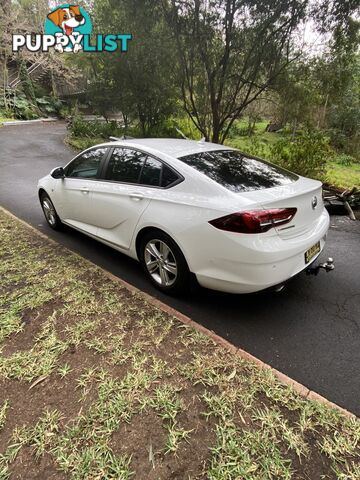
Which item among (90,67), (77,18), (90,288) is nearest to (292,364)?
Answer: (90,288)

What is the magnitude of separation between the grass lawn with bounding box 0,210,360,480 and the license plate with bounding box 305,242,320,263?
1.06m

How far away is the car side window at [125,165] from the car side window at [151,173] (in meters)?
0.07

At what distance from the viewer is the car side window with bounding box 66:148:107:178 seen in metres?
3.60

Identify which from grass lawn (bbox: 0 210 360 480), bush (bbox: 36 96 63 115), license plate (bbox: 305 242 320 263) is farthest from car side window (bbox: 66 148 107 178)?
bush (bbox: 36 96 63 115)

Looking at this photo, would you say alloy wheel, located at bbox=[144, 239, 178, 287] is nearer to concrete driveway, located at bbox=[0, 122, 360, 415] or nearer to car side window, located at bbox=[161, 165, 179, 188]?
concrete driveway, located at bbox=[0, 122, 360, 415]

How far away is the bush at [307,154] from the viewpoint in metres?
6.45

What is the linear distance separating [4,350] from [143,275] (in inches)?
60.5

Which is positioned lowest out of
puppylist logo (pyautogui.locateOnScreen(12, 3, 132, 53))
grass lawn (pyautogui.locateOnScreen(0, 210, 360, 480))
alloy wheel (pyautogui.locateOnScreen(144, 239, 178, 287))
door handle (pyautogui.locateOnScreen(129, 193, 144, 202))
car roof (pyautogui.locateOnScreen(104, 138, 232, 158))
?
grass lawn (pyautogui.locateOnScreen(0, 210, 360, 480))

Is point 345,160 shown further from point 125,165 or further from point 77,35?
point 125,165

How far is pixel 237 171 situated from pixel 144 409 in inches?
82.9

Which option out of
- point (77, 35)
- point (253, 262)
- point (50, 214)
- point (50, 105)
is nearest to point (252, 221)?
point (253, 262)

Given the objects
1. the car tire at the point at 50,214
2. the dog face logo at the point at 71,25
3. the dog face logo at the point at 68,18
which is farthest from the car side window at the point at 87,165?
the dog face logo at the point at 68,18

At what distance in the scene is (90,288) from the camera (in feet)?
10.0

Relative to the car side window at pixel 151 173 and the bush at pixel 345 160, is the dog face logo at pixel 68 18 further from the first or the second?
the car side window at pixel 151 173
